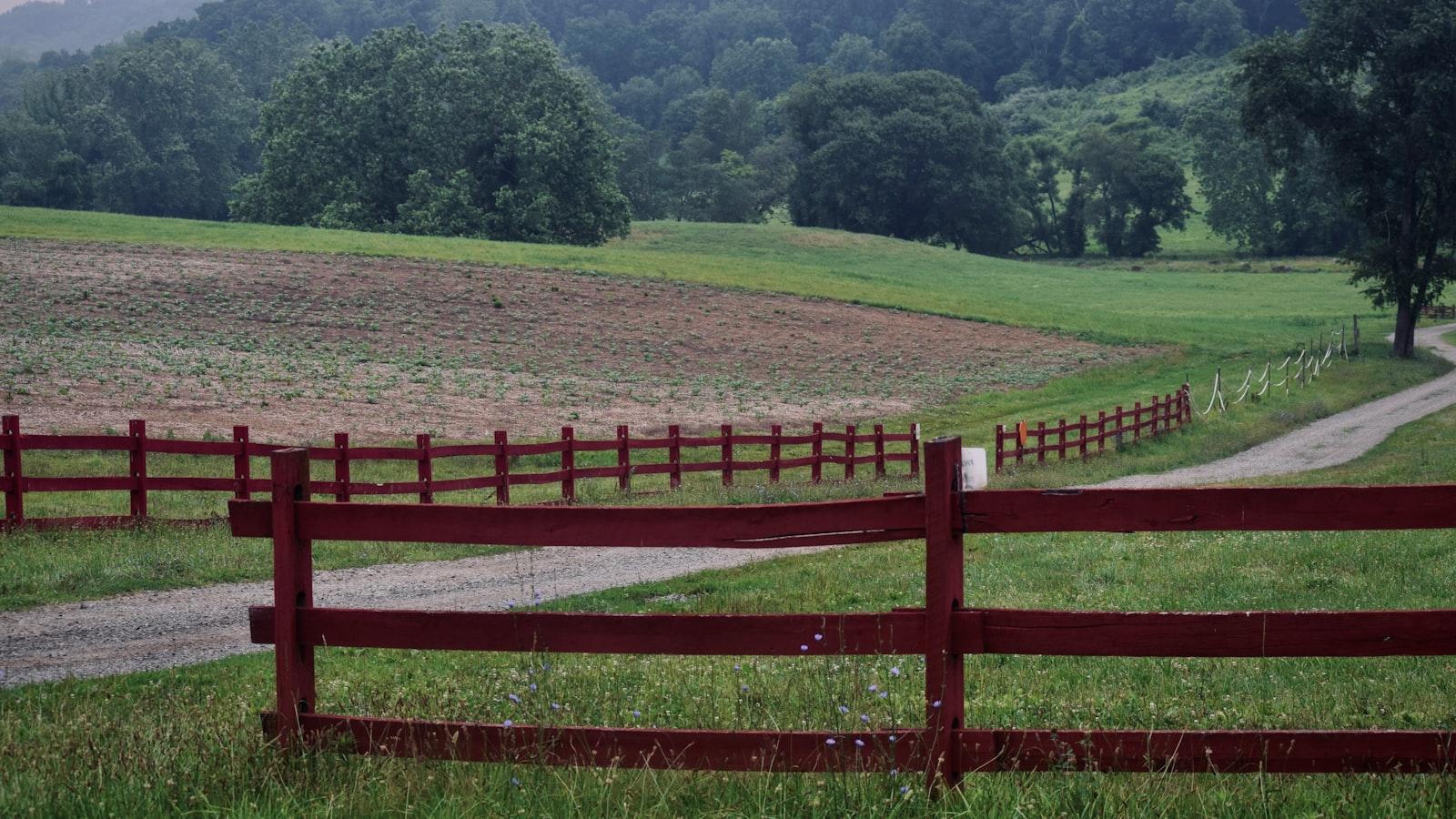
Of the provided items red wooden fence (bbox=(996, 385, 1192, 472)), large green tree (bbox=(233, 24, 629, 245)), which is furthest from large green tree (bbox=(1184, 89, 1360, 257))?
red wooden fence (bbox=(996, 385, 1192, 472))

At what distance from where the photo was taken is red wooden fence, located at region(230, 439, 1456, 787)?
496 cm

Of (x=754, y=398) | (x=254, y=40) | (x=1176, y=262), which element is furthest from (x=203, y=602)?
(x=254, y=40)

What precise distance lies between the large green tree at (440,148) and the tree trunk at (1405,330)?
147 feet

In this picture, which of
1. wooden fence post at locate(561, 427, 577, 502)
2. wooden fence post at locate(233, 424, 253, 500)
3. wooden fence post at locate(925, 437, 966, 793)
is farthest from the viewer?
wooden fence post at locate(561, 427, 577, 502)

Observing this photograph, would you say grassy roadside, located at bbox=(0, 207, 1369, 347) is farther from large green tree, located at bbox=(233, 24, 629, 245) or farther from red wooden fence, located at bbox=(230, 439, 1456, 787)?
red wooden fence, located at bbox=(230, 439, 1456, 787)

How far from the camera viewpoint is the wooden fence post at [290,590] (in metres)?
5.44

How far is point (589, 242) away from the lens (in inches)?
3275

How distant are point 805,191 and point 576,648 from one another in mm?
117726

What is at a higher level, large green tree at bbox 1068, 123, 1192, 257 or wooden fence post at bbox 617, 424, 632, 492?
large green tree at bbox 1068, 123, 1192, 257

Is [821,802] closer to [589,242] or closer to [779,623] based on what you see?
[779,623]

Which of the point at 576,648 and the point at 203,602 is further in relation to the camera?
the point at 203,602

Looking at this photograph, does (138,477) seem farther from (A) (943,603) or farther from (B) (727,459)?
(A) (943,603)

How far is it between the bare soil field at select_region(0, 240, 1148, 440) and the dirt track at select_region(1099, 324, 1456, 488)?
10467mm

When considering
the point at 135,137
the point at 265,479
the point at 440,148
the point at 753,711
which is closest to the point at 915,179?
the point at 440,148
